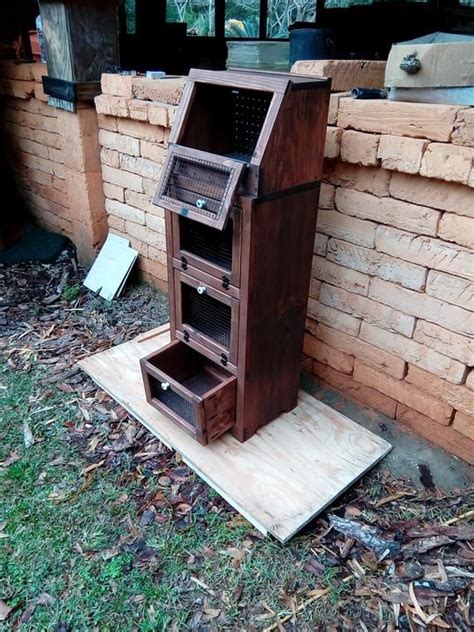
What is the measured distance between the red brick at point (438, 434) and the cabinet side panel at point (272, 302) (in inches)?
22.0

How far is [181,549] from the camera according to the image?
2.00m

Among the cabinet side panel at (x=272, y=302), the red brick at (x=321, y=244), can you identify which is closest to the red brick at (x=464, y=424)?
the cabinet side panel at (x=272, y=302)

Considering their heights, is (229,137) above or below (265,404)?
above

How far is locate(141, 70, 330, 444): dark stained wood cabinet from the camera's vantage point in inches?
72.7

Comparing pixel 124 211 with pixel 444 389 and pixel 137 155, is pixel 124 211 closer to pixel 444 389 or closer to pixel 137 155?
pixel 137 155

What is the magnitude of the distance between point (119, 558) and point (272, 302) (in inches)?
46.7

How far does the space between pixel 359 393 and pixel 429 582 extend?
0.98 meters

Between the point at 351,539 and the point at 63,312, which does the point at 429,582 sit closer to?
the point at 351,539

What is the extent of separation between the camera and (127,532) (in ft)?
6.78

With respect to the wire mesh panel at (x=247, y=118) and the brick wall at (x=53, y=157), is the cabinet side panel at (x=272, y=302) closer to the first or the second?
the wire mesh panel at (x=247, y=118)

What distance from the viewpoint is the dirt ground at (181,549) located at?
1.78 meters

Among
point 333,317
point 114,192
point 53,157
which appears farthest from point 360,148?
point 53,157

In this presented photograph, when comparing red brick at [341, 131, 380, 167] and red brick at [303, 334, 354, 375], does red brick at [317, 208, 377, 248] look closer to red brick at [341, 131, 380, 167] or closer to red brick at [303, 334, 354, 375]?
red brick at [341, 131, 380, 167]

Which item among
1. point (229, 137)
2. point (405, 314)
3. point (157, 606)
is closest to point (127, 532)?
point (157, 606)
